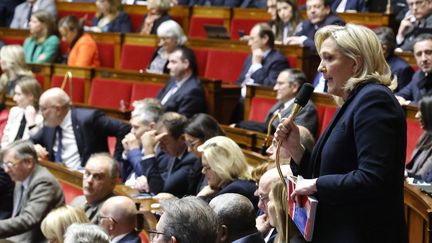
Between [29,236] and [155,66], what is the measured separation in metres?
1.54

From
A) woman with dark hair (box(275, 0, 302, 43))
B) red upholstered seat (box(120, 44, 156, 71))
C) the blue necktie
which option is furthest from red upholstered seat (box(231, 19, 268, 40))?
the blue necktie

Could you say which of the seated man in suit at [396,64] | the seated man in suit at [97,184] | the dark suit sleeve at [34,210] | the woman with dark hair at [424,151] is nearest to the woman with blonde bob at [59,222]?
the seated man in suit at [97,184]

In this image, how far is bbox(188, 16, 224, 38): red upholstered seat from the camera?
437cm

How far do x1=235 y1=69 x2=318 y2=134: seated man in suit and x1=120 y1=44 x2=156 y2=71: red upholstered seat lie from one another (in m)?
1.11

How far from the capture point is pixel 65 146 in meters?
3.11

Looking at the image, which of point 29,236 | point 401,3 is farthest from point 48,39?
point 29,236

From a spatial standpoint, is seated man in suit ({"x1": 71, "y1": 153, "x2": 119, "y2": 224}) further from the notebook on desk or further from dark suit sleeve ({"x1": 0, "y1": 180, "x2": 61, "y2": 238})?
the notebook on desk

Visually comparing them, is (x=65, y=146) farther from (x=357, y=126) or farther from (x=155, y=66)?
(x=357, y=126)

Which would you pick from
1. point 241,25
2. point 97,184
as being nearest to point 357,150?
point 97,184

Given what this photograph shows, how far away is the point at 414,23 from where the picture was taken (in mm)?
3334

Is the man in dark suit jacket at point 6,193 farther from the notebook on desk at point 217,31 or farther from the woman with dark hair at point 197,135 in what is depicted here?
the notebook on desk at point 217,31

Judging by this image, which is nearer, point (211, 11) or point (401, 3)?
point (401, 3)

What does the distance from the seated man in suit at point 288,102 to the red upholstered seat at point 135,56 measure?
43.7 inches

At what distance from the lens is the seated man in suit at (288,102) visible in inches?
108
